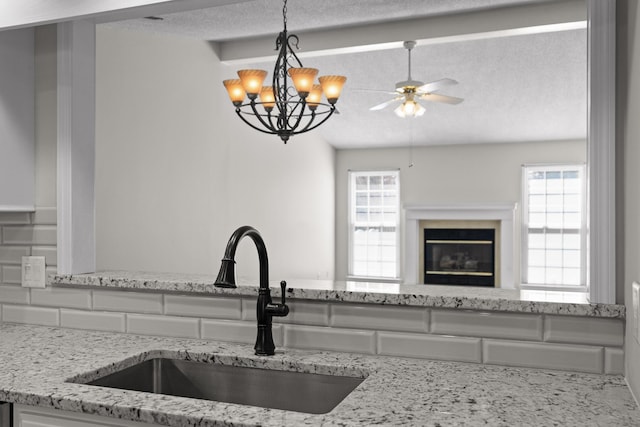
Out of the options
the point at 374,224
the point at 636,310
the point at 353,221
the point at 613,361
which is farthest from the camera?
the point at 353,221

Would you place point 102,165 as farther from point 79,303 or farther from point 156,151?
point 79,303

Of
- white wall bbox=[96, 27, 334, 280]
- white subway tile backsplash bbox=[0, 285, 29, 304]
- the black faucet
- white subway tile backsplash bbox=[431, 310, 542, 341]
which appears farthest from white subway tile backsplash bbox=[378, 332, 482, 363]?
white wall bbox=[96, 27, 334, 280]

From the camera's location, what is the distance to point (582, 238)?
7531 mm

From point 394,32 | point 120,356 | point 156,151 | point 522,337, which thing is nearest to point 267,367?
point 120,356

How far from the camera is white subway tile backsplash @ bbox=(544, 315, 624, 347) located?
141cm

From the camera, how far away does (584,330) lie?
144cm

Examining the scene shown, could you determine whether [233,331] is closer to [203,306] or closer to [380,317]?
[203,306]

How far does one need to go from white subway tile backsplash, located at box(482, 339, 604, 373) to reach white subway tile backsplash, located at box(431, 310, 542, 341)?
0.02m

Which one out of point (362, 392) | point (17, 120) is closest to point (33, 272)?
point (17, 120)

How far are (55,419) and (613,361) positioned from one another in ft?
4.33

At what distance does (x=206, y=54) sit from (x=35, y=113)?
10.9 feet

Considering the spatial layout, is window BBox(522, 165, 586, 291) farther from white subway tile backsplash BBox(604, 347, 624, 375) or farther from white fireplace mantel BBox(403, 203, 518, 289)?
white subway tile backsplash BBox(604, 347, 624, 375)

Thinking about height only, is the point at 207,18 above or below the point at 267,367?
above

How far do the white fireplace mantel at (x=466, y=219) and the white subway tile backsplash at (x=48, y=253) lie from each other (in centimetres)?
658
